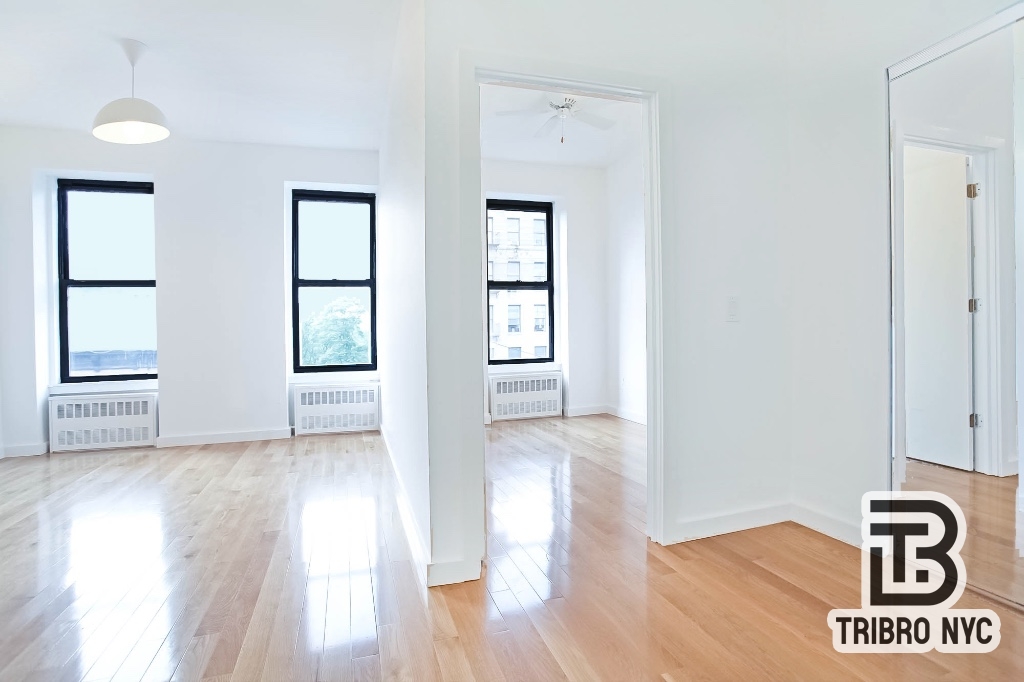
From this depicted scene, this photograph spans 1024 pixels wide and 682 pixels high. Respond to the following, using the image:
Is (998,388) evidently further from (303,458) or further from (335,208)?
(335,208)

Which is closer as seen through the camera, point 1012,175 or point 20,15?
point 1012,175

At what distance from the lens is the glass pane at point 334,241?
226 inches

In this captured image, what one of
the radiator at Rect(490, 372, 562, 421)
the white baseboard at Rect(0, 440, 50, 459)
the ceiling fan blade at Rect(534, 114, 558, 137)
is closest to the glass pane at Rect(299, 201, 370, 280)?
the radiator at Rect(490, 372, 562, 421)

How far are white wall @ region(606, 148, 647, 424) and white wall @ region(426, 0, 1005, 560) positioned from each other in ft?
9.00

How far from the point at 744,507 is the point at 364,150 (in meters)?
4.73

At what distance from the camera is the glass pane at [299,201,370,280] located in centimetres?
574

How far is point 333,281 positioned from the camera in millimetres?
5770

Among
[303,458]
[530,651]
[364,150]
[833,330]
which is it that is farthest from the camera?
[364,150]

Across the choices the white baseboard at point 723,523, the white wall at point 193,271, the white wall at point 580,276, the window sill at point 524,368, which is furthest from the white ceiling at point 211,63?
the white baseboard at point 723,523

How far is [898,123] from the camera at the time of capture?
2324 millimetres

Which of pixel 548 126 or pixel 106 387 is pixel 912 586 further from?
→ pixel 106 387

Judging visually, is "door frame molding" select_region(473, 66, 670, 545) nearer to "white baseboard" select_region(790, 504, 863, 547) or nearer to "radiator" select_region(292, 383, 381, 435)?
"white baseboard" select_region(790, 504, 863, 547)

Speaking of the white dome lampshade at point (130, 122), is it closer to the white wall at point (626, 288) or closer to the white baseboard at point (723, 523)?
the white baseboard at point (723, 523)

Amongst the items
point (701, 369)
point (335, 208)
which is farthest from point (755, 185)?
point (335, 208)
